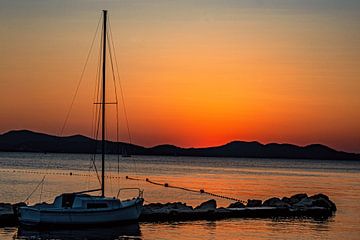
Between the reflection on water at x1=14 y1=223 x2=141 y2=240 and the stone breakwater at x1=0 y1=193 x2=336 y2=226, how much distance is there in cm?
332

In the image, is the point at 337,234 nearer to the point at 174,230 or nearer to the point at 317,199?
the point at 174,230

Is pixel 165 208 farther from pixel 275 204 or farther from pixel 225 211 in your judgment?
pixel 275 204

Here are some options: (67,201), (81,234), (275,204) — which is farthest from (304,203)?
(67,201)

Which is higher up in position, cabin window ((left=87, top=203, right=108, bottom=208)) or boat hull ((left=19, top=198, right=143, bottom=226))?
cabin window ((left=87, top=203, right=108, bottom=208))

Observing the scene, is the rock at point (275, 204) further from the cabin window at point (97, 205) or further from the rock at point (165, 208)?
the cabin window at point (97, 205)

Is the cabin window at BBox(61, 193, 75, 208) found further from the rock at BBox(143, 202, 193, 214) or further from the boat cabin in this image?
the rock at BBox(143, 202, 193, 214)

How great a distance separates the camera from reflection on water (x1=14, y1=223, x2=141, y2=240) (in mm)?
34594

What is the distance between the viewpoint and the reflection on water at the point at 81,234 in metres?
34.6

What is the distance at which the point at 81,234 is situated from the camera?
3531 centimetres

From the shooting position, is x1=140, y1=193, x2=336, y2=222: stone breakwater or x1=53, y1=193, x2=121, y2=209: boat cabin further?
x1=140, y1=193, x2=336, y2=222: stone breakwater

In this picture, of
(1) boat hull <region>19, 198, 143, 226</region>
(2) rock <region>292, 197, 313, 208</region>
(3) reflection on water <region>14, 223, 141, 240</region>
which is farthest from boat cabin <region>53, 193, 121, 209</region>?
(2) rock <region>292, 197, 313, 208</region>

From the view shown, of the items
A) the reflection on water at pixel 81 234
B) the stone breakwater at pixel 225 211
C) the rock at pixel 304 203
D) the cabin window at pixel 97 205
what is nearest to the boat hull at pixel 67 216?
the cabin window at pixel 97 205

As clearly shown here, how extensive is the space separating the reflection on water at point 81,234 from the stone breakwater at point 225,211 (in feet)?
10.9

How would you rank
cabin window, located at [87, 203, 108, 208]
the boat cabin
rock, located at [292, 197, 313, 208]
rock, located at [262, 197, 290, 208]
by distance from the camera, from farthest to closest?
rock, located at [292, 197, 313, 208] < rock, located at [262, 197, 290, 208] < cabin window, located at [87, 203, 108, 208] < the boat cabin
